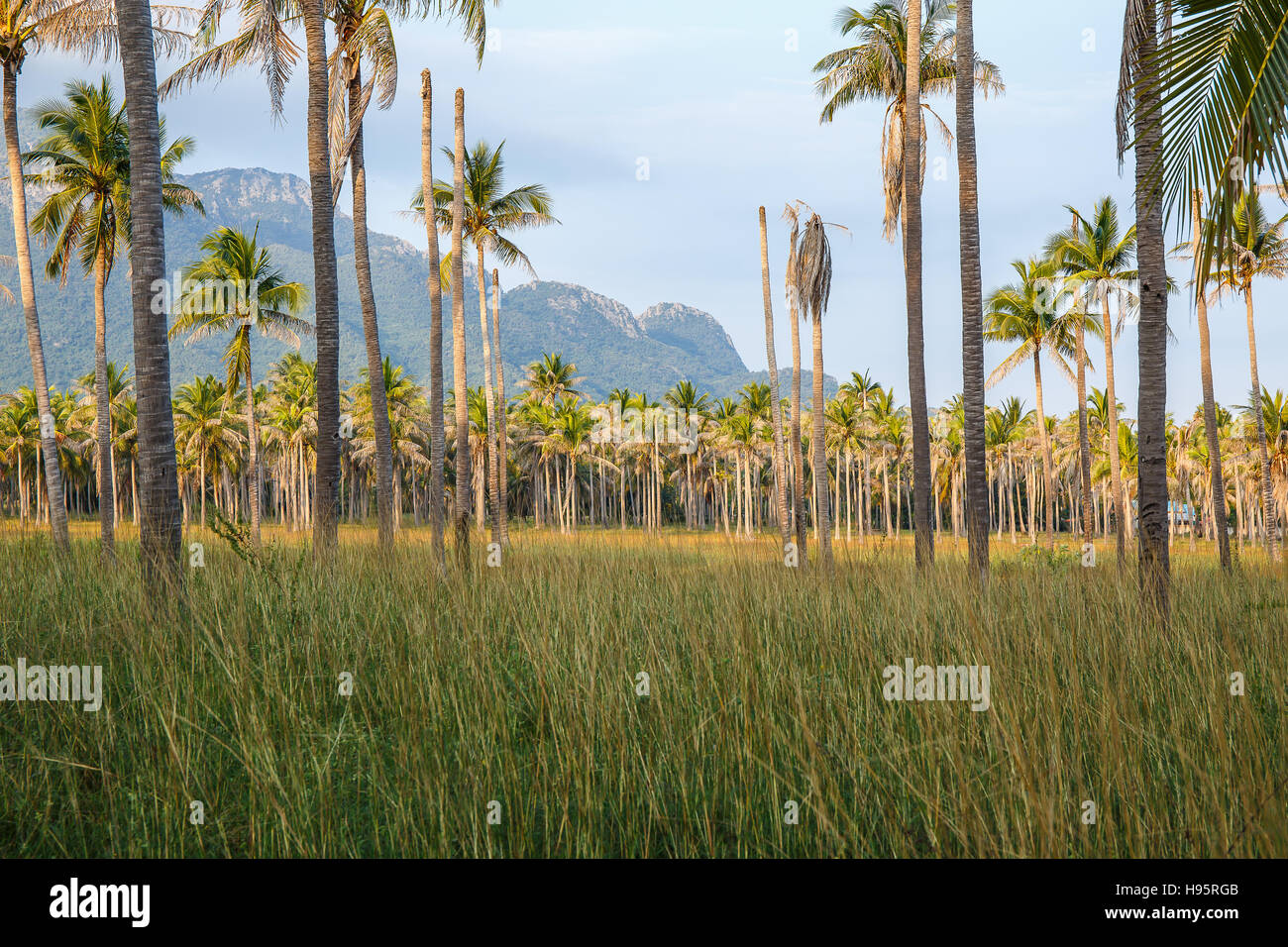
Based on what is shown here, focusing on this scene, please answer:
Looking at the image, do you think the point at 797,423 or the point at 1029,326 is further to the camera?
the point at 1029,326

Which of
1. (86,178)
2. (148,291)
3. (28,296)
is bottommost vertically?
(148,291)

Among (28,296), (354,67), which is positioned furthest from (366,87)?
(28,296)

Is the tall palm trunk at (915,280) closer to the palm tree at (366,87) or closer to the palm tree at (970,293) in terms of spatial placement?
the palm tree at (970,293)

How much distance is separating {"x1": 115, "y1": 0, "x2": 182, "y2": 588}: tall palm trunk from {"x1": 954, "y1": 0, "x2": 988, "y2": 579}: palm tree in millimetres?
9433

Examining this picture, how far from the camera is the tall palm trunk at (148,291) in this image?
657 centimetres

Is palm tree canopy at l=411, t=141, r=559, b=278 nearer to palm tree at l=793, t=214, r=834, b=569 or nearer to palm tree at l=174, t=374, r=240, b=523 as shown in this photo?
palm tree at l=793, t=214, r=834, b=569

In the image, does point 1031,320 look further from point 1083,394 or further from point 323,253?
point 323,253

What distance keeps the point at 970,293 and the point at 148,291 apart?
10401 mm

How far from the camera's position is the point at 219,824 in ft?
9.63

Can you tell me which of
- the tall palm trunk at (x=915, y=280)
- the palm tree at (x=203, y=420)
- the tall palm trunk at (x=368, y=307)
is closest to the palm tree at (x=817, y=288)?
the tall palm trunk at (x=915, y=280)

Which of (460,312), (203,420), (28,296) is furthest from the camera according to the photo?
(203,420)

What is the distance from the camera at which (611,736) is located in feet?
11.9
